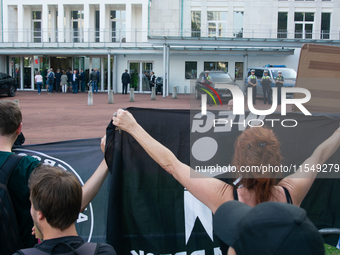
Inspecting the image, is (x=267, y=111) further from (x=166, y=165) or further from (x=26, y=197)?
(x=26, y=197)

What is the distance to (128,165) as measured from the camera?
9.65 feet

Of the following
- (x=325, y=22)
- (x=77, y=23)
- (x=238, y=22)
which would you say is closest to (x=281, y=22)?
(x=238, y=22)

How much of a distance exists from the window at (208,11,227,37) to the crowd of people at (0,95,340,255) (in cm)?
3103

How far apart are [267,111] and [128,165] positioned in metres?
1.32

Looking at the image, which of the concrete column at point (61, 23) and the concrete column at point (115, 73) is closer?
the concrete column at point (115, 73)

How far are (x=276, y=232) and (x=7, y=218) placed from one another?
1.86 meters

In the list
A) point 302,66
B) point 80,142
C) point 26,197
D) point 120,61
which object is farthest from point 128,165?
point 120,61

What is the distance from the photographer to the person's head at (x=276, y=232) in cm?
97

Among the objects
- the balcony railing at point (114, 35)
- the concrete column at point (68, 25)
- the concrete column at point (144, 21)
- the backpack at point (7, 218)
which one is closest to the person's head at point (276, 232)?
the backpack at point (7, 218)

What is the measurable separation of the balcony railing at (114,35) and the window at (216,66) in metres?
2.52

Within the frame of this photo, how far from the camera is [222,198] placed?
6.09ft

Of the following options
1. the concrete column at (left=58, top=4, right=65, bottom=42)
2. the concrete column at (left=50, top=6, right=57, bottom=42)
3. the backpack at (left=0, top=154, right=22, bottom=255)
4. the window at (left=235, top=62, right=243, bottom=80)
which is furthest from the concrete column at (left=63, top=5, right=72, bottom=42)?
the backpack at (left=0, top=154, right=22, bottom=255)

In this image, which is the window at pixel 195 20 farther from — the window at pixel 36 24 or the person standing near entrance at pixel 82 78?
the window at pixel 36 24

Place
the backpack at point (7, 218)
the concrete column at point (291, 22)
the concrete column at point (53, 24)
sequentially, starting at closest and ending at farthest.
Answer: the backpack at point (7, 218)
the concrete column at point (291, 22)
the concrete column at point (53, 24)
